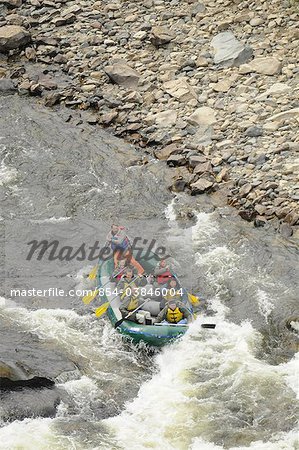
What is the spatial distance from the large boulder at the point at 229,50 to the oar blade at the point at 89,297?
792 centimetres

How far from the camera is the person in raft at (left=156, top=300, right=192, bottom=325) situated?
14.0 metres

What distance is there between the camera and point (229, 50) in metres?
20.2

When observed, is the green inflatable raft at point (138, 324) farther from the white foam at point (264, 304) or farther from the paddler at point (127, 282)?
the white foam at point (264, 304)

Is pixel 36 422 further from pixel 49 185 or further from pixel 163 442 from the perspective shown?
pixel 49 185

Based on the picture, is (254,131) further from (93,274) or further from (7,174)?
(7,174)

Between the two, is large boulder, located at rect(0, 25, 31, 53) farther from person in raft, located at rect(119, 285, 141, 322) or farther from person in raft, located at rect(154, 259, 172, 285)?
person in raft, located at rect(119, 285, 141, 322)

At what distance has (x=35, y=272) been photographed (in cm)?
1586

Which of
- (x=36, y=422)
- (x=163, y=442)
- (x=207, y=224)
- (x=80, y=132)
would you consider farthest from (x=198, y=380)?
(x=80, y=132)

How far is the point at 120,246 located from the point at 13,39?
916 centimetres

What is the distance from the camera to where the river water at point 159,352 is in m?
12.0

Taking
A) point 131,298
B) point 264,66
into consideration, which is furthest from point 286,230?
point 264,66

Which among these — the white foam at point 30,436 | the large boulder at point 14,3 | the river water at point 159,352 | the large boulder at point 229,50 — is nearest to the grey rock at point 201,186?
the river water at point 159,352

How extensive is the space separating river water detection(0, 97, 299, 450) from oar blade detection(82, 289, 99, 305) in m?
0.15

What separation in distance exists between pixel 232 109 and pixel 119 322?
23.3ft
